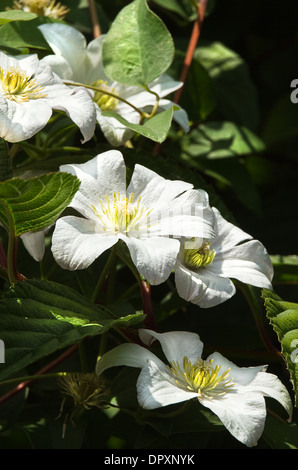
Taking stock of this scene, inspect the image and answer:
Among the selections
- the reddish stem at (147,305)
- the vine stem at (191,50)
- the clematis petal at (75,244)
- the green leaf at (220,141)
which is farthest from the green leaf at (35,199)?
the green leaf at (220,141)

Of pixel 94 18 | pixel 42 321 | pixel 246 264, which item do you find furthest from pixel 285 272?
pixel 94 18

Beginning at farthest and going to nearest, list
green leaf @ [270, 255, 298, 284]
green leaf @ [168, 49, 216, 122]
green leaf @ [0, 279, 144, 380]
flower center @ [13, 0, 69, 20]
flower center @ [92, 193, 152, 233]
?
green leaf @ [168, 49, 216, 122] → flower center @ [13, 0, 69, 20] → green leaf @ [270, 255, 298, 284] → flower center @ [92, 193, 152, 233] → green leaf @ [0, 279, 144, 380]

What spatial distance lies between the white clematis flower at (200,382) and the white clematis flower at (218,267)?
0.15 feet

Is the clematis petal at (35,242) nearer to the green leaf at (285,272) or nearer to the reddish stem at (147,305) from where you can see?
the reddish stem at (147,305)

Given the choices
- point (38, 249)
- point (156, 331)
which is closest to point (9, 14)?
point (38, 249)

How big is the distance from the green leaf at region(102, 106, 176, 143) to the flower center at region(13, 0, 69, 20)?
242 millimetres

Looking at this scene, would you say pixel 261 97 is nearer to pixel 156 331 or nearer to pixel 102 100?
pixel 102 100

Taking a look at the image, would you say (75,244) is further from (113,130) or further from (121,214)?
(113,130)

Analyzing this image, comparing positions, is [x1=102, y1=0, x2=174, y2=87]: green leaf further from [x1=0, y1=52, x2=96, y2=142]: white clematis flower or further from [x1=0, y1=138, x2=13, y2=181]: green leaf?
[x1=0, y1=138, x2=13, y2=181]: green leaf

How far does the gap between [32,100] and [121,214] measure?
13 cm

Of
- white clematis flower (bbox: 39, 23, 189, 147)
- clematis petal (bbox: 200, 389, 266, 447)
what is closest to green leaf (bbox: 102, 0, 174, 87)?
white clematis flower (bbox: 39, 23, 189, 147)

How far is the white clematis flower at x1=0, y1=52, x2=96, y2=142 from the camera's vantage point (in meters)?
0.60

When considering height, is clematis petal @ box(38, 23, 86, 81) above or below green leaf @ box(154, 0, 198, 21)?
above

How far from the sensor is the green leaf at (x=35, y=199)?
53 centimetres
